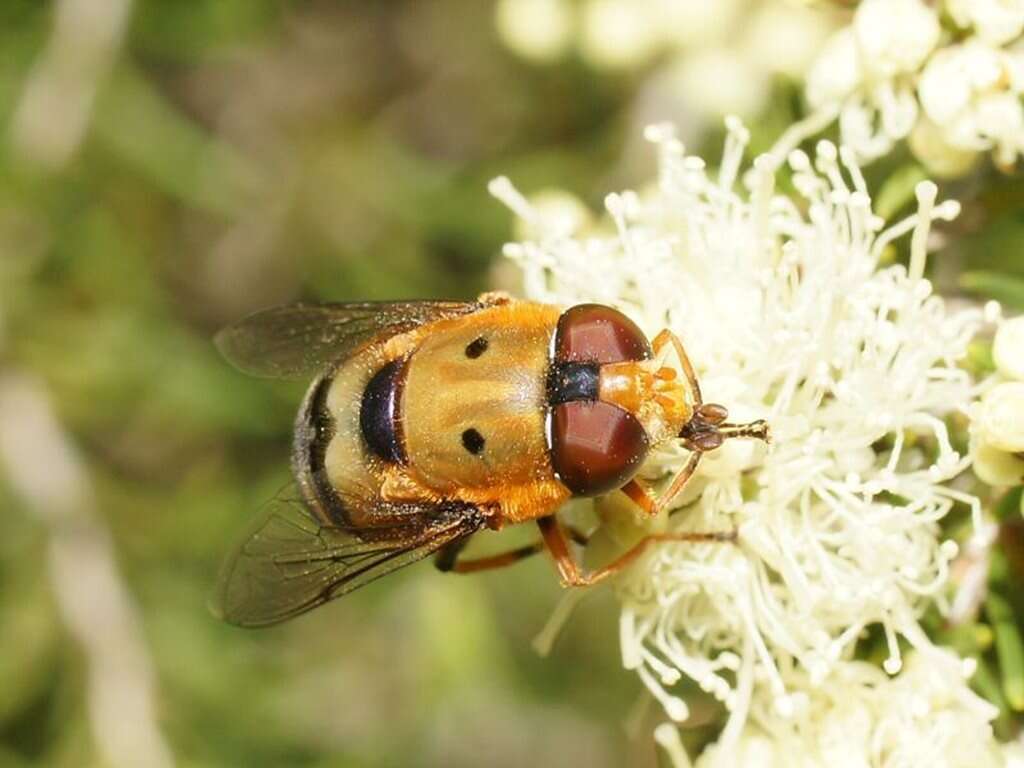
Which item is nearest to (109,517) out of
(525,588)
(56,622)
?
(56,622)

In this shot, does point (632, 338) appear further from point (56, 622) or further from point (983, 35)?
point (56, 622)

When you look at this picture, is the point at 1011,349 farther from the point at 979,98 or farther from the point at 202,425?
the point at 202,425

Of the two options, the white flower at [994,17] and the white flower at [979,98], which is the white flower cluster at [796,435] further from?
the white flower at [994,17]

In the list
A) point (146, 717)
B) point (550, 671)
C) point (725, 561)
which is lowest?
point (550, 671)

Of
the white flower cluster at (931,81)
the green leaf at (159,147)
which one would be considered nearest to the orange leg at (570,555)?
the white flower cluster at (931,81)

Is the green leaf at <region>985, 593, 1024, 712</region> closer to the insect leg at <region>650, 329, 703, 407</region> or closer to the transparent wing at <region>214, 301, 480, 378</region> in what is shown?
the insect leg at <region>650, 329, 703, 407</region>
